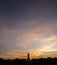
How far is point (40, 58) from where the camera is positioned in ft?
134

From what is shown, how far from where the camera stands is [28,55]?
34531mm
